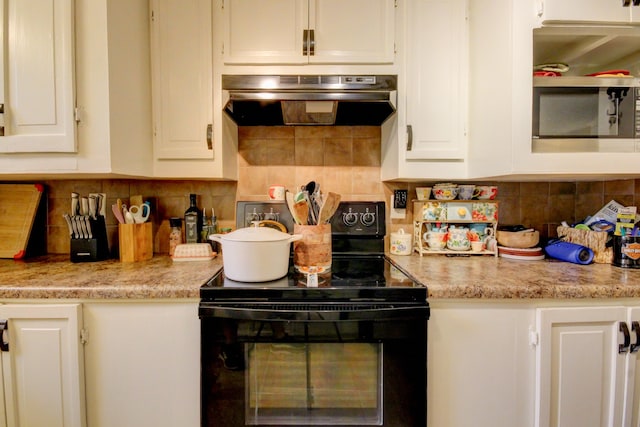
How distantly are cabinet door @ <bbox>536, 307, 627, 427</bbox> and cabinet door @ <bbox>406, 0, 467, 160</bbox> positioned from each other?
805 mm

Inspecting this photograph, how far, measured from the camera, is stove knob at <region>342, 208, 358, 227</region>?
5.41ft

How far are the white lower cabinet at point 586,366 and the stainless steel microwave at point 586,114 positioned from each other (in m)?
0.63

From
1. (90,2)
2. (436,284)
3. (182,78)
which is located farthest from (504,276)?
(90,2)

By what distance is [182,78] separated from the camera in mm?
1454

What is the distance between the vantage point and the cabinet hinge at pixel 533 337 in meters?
1.07

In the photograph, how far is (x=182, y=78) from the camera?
1.45 m

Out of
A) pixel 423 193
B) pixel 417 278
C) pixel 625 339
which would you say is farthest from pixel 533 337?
pixel 423 193

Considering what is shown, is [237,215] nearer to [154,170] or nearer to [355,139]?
[154,170]

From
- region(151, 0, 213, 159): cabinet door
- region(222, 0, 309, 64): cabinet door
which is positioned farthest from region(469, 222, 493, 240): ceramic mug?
region(151, 0, 213, 159): cabinet door

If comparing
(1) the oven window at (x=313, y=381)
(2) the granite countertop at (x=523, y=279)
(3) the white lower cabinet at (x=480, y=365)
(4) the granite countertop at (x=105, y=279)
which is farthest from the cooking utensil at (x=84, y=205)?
(3) the white lower cabinet at (x=480, y=365)

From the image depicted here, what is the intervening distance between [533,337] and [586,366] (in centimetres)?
Result: 21

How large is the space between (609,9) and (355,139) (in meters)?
1.13

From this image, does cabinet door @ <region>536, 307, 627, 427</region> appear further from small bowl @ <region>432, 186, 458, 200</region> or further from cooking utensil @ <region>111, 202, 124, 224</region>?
cooking utensil @ <region>111, 202, 124, 224</region>

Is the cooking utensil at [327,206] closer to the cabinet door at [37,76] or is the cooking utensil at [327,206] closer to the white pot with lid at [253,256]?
the white pot with lid at [253,256]
